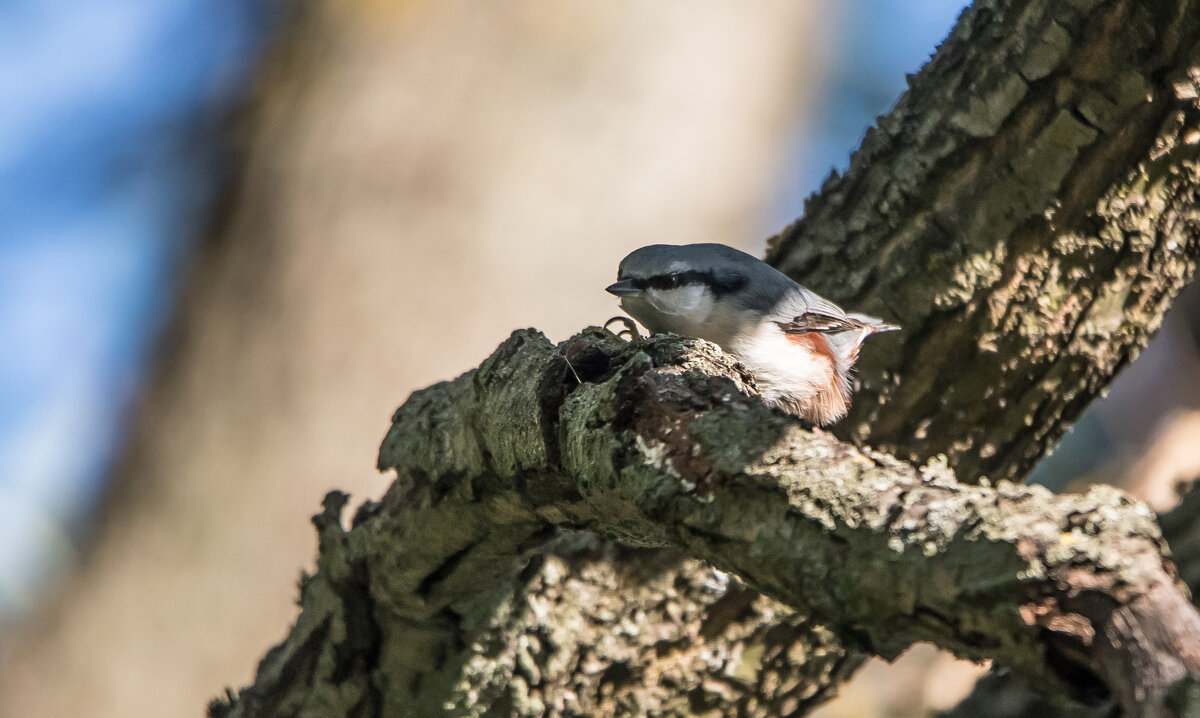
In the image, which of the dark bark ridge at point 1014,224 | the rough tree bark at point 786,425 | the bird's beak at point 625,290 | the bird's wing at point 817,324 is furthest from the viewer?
the bird's beak at point 625,290

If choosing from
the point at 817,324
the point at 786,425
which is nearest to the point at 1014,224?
the point at 817,324

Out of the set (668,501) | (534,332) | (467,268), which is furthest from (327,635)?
(467,268)

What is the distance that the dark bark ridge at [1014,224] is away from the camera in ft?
6.82

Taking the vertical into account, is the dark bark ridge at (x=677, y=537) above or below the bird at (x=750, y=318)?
below

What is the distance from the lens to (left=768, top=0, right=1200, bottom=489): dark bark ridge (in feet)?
6.82

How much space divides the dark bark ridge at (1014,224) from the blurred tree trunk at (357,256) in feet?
5.10

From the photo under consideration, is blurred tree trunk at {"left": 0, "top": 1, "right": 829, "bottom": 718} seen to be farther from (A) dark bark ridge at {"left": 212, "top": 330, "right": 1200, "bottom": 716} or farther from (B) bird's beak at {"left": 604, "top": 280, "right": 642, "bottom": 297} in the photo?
(A) dark bark ridge at {"left": 212, "top": 330, "right": 1200, "bottom": 716}

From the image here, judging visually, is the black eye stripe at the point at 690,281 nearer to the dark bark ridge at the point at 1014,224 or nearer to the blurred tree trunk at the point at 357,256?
the dark bark ridge at the point at 1014,224

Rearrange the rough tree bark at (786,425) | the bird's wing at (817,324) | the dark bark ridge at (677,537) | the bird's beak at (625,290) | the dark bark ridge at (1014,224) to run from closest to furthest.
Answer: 1. the dark bark ridge at (677,537)
2. the rough tree bark at (786,425)
3. the dark bark ridge at (1014,224)
4. the bird's wing at (817,324)
5. the bird's beak at (625,290)

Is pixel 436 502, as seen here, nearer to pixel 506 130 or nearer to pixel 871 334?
pixel 871 334

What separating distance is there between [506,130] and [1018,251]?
234 cm

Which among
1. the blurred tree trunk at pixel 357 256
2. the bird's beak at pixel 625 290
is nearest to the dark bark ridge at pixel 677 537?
the bird's beak at pixel 625 290

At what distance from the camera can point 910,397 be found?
2.38 metres

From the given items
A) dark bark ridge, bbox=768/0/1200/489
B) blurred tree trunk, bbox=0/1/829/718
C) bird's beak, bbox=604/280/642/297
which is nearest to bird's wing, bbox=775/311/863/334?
dark bark ridge, bbox=768/0/1200/489
